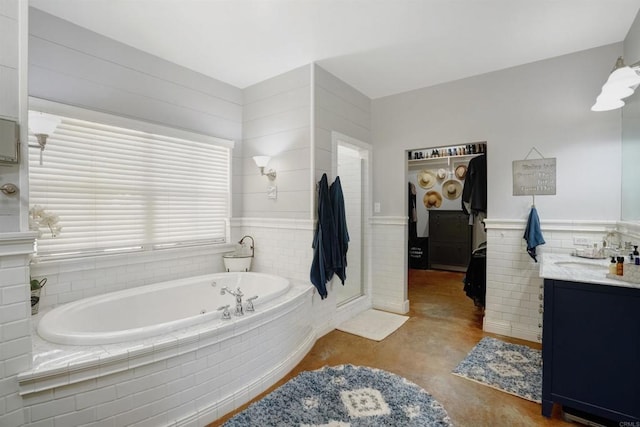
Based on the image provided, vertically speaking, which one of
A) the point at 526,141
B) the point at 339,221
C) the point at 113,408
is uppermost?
the point at 526,141

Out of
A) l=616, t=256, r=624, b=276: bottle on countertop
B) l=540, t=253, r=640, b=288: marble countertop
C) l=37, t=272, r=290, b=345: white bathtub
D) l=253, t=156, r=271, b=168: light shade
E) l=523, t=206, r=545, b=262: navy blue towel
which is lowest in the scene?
l=37, t=272, r=290, b=345: white bathtub

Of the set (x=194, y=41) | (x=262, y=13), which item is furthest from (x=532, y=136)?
(x=194, y=41)

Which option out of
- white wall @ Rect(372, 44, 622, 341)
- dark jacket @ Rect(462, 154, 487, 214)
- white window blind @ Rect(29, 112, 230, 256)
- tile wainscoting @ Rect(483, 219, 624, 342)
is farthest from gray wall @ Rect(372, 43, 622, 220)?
white window blind @ Rect(29, 112, 230, 256)

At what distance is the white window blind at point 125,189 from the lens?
7.68 ft

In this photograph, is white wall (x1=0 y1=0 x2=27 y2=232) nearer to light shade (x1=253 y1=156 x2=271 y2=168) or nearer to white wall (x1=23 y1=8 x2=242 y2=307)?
white wall (x1=23 y1=8 x2=242 y2=307)

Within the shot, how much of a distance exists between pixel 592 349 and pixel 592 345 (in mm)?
23

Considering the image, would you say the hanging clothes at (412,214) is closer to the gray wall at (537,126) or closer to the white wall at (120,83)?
the gray wall at (537,126)

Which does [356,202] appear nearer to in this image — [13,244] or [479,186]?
[479,186]

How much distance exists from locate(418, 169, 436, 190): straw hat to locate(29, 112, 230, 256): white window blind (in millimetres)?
4950

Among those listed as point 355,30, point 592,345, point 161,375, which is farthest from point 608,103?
point 161,375

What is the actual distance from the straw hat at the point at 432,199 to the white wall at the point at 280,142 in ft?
15.5

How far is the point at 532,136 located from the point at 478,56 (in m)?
0.96

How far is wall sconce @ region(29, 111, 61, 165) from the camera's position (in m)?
2.05

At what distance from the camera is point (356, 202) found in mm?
4051
